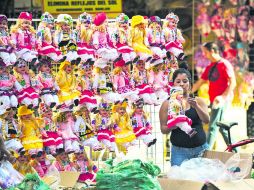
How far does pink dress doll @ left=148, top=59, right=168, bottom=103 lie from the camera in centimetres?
864

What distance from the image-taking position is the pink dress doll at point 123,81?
8344 mm

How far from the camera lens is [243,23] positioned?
502 inches

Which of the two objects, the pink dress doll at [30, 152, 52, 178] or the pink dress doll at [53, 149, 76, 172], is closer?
the pink dress doll at [30, 152, 52, 178]

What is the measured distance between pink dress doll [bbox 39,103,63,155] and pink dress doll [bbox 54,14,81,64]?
0.56 metres

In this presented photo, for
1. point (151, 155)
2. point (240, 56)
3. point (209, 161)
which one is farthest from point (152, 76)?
point (240, 56)

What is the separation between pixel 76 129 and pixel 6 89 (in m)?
0.96

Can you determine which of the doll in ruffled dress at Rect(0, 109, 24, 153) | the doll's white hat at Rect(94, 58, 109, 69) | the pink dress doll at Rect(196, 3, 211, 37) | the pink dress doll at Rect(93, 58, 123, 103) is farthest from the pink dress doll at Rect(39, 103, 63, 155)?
the pink dress doll at Rect(196, 3, 211, 37)

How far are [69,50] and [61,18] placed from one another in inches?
12.8

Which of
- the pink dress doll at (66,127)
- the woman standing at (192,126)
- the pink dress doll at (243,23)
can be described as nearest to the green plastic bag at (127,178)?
the woman standing at (192,126)

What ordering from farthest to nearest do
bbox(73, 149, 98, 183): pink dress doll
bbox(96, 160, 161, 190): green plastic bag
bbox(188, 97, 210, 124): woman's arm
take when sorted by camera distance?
bbox(73, 149, 98, 183): pink dress doll
bbox(188, 97, 210, 124): woman's arm
bbox(96, 160, 161, 190): green plastic bag

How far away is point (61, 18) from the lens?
8031mm

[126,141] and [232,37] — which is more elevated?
[232,37]

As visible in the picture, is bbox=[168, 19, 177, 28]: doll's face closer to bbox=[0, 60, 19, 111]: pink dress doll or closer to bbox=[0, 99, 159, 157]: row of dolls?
bbox=[0, 99, 159, 157]: row of dolls

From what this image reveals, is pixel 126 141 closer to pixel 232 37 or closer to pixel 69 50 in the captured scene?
pixel 69 50
